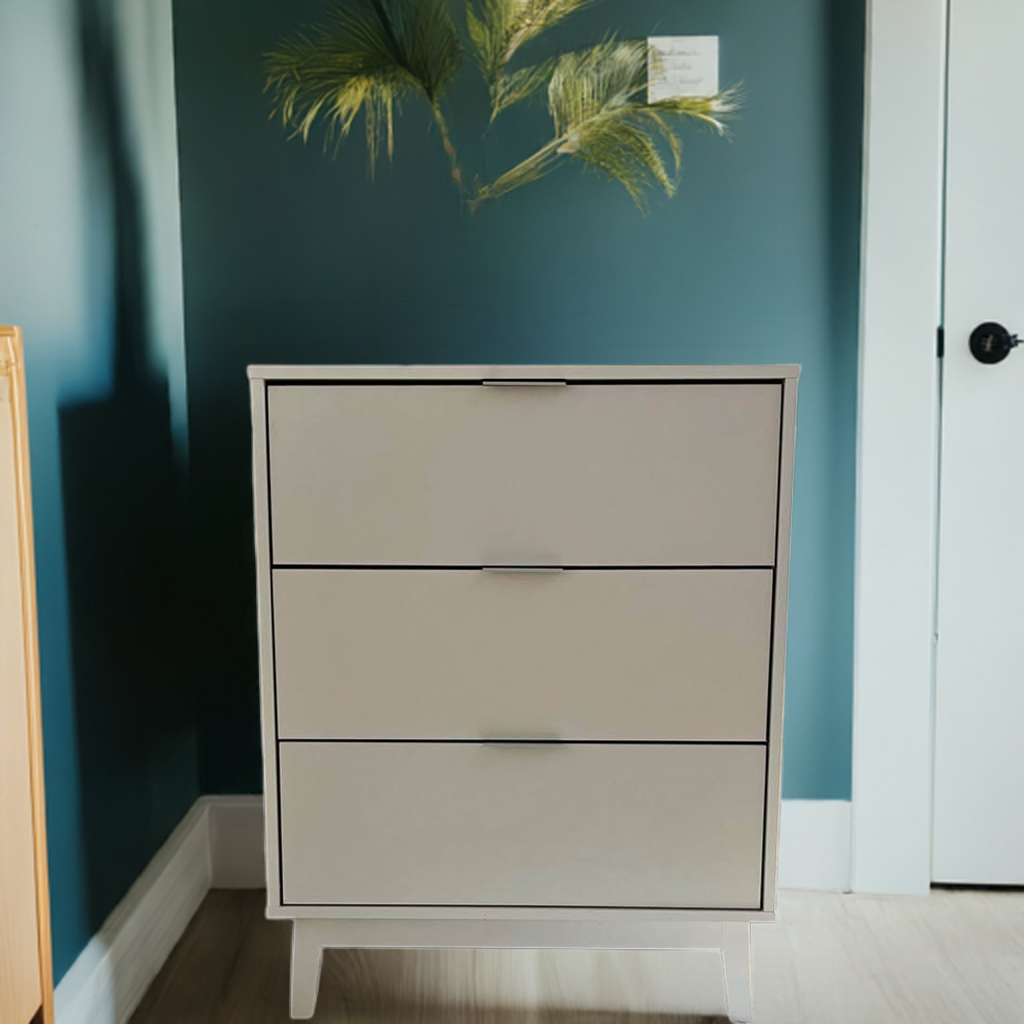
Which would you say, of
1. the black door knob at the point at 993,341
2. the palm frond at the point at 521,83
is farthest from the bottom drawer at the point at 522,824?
the palm frond at the point at 521,83

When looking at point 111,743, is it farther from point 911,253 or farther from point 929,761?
point 911,253

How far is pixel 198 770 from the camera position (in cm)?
182

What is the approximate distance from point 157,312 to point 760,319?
40.9 inches

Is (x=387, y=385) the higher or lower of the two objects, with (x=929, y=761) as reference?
higher

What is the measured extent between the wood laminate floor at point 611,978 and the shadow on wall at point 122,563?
0.67 ft

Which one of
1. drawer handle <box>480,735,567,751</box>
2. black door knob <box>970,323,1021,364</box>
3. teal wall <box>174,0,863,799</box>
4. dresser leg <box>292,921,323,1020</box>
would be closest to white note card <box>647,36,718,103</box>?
teal wall <box>174,0,863,799</box>

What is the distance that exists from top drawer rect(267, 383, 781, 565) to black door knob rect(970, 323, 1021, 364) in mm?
672

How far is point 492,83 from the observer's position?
59.8 inches

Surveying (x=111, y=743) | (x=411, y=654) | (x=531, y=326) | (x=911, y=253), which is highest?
(x=911, y=253)

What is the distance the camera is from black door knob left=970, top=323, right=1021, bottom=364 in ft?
5.59

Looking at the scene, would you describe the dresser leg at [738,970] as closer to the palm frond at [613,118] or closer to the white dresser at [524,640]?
the white dresser at [524,640]

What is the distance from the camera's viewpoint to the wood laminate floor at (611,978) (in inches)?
55.6

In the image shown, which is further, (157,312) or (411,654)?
(157,312)

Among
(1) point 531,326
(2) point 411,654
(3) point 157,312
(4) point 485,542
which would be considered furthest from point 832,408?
(3) point 157,312
